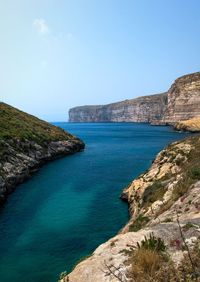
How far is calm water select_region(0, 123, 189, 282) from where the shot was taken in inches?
929

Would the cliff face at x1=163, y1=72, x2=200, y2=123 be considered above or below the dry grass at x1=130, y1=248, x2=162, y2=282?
above

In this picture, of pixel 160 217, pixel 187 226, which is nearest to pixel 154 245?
pixel 187 226

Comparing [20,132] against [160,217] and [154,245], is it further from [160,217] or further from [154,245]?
[154,245]

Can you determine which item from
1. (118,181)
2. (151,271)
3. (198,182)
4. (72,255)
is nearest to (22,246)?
(72,255)

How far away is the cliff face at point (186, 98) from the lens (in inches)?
6767

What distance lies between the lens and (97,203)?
3853 cm

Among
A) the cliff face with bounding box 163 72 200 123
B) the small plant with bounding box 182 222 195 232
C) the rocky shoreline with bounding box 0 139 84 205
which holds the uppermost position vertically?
the cliff face with bounding box 163 72 200 123

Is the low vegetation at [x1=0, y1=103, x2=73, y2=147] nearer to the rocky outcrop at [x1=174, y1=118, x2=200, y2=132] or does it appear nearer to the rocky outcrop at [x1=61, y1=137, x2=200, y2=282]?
the rocky outcrop at [x1=61, y1=137, x2=200, y2=282]

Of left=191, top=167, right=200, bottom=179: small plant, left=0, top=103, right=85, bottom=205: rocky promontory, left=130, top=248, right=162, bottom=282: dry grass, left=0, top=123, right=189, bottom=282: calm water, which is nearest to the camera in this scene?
left=130, top=248, right=162, bottom=282: dry grass

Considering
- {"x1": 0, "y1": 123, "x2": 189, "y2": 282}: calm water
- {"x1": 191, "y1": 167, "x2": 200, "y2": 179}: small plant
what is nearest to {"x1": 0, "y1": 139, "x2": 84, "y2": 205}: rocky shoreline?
{"x1": 0, "y1": 123, "x2": 189, "y2": 282}: calm water

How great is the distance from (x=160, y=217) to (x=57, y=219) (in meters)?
15.8

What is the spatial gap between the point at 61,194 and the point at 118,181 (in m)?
10.3

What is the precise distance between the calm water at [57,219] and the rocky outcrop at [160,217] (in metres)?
3.57

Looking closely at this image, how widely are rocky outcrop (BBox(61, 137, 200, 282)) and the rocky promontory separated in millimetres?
20268
